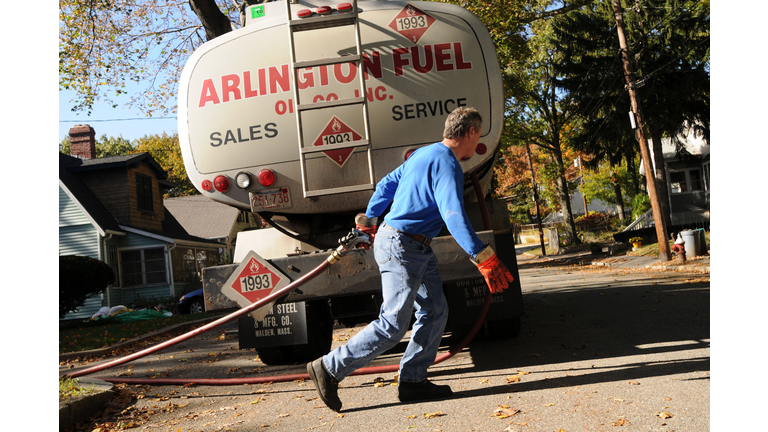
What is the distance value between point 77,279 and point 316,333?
13.2 meters

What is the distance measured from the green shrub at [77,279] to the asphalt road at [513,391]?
9.82 m

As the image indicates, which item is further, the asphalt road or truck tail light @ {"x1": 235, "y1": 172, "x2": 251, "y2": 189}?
truck tail light @ {"x1": 235, "y1": 172, "x2": 251, "y2": 189}

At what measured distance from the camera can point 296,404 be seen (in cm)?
456

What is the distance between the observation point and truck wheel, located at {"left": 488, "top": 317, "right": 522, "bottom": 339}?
20.3 ft

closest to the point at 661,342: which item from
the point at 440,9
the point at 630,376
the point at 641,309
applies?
the point at 630,376

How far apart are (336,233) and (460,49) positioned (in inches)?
78.2

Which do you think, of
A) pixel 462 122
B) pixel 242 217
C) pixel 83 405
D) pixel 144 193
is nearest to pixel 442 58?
pixel 462 122

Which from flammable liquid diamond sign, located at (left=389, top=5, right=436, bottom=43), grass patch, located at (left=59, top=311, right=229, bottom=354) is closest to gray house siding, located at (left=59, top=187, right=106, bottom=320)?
grass patch, located at (left=59, top=311, right=229, bottom=354)

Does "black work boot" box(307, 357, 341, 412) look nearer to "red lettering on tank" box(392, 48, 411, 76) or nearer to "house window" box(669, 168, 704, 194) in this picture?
"red lettering on tank" box(392, 48, 411, 76)

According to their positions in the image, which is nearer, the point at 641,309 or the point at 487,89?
the point at 487,89

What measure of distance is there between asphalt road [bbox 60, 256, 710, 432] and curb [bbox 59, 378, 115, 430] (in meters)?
0.10

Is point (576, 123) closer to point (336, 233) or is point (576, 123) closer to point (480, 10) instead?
point (480, 10)

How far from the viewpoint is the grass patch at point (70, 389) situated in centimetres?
478

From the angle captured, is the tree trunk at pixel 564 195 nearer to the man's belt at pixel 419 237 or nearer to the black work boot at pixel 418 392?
the black work boot at pixel 418 392
